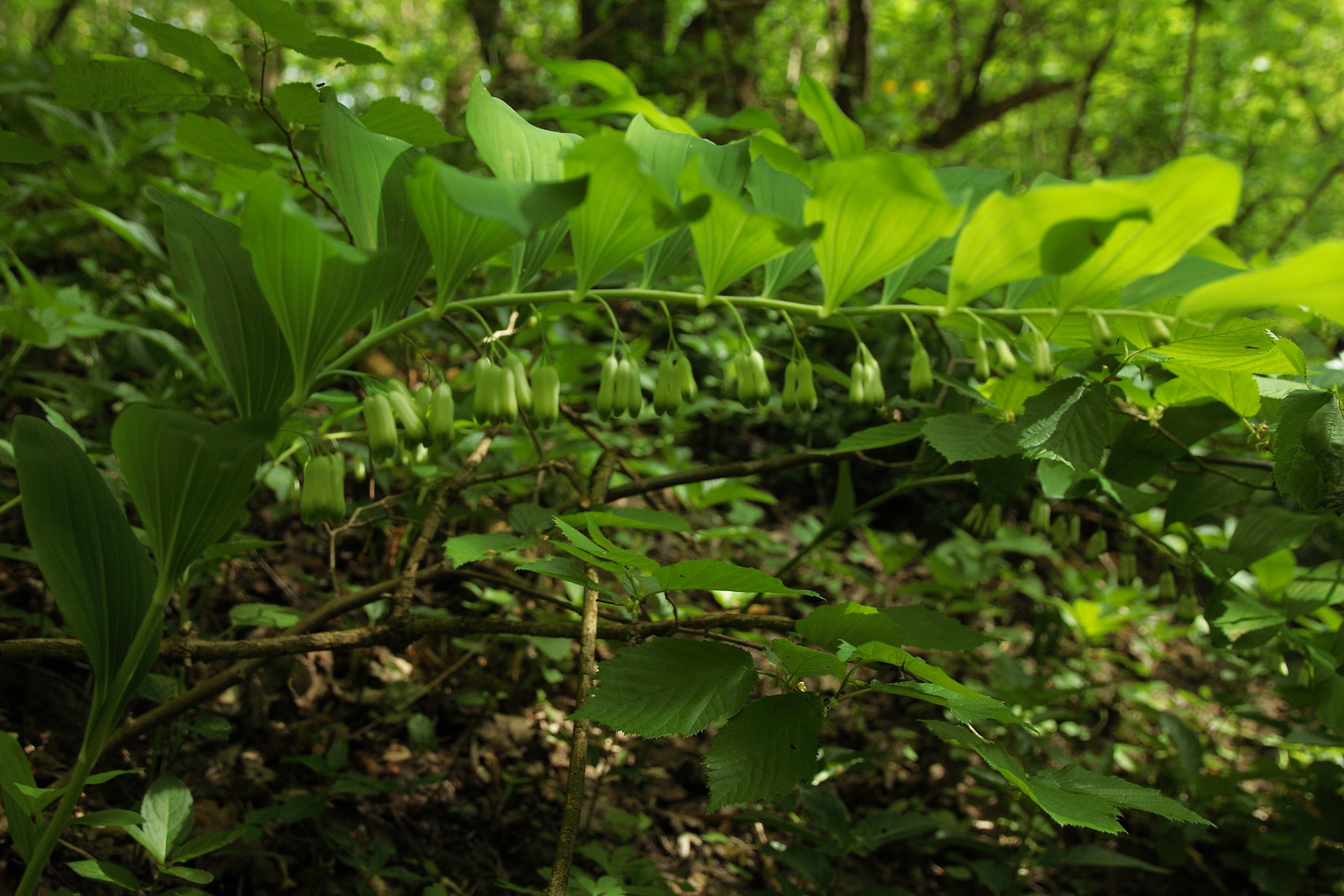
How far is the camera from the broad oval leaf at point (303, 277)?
0.71 metres

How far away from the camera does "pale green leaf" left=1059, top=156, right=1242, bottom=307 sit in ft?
2.23

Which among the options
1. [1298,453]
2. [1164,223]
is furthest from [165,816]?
[1298,453]

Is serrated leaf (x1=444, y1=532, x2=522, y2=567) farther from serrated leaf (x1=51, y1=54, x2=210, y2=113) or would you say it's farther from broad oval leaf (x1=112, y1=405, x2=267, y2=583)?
serrated leaf (x1=51, y1=54, x2=210, y2=113)

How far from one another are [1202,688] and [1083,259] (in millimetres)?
4079

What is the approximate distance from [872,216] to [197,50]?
3.42 feet

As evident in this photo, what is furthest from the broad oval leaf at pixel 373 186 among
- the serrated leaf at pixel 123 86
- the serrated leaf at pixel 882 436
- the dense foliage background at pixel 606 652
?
the serrated leaf at pixel 882 436

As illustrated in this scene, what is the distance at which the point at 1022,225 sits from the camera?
77cm

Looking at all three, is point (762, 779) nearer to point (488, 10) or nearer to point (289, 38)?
point (289, 38)

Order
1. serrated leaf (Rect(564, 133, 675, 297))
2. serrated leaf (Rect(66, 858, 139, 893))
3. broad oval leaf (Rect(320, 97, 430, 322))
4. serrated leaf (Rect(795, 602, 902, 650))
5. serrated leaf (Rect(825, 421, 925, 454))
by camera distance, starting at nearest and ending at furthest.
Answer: serrated leaf (Rect(564, 133, 675, 297)) < broad oval leaf (Rect(320, 97, 430, 322)) < serrated leaf (Rect(795, 602, 902, 650)) < serrated leaf (Rect(66, 858, 139, 893)) < serrated leaf (Rect(825, 421, 925, 454))

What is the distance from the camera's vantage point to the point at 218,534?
876 millimetres

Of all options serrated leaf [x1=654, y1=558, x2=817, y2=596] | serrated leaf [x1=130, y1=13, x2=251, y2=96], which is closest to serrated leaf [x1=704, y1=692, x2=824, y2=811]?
serrated leaf [x1=654, y1=558, x2=817, y2=596]

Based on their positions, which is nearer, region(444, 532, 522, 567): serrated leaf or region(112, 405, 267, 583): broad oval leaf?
region(112, 405, 267, 583): broad oval leaf

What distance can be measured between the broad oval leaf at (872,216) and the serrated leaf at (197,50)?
946 millimetres

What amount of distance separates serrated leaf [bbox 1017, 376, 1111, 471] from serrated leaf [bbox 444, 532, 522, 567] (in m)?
0.82
